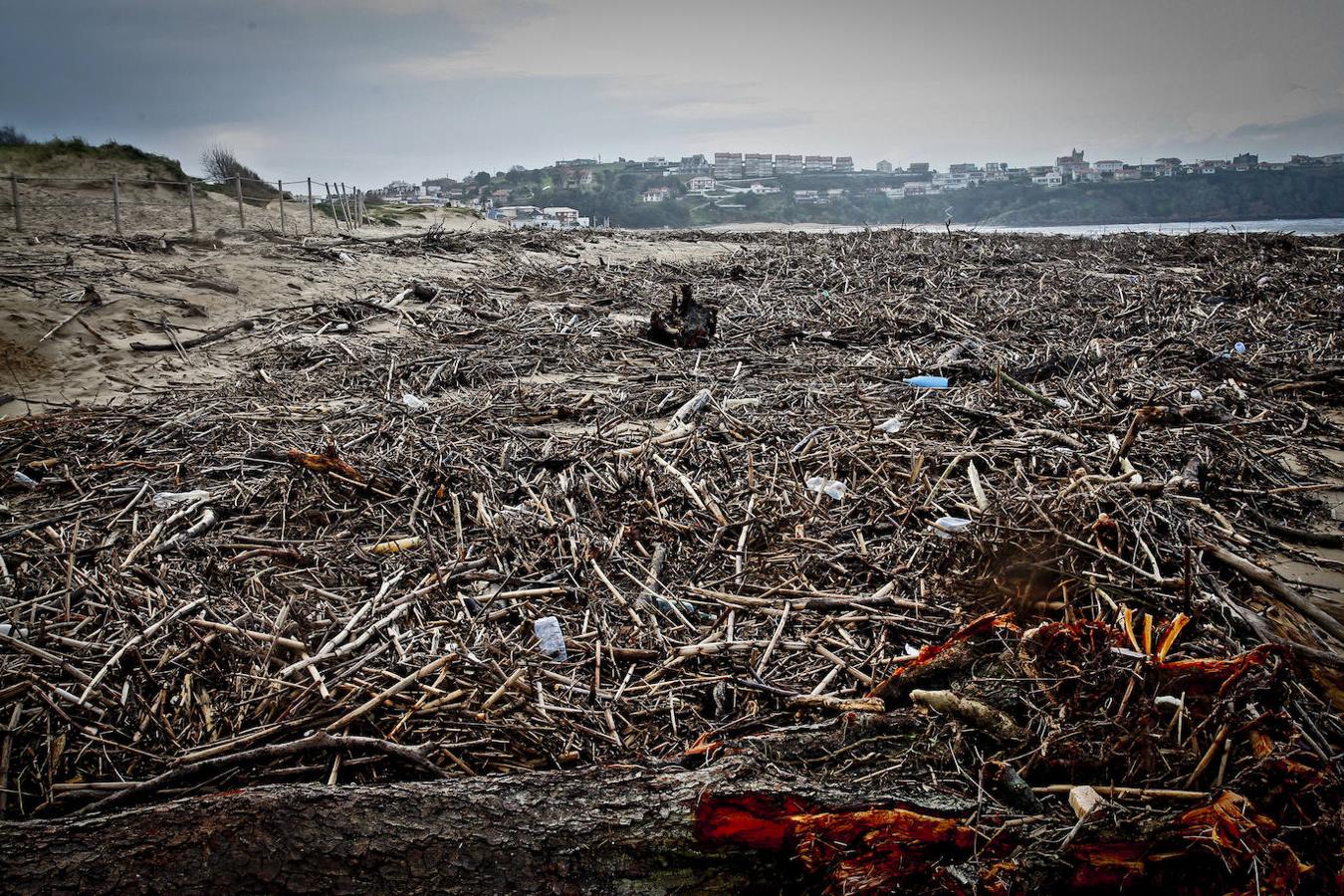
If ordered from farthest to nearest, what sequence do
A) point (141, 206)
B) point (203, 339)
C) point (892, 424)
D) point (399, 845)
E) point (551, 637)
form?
point (141, 206)
point (203, 339)
point (892, 424)
point (551, 637)
point (399, 845)

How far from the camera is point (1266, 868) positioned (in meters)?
1.52

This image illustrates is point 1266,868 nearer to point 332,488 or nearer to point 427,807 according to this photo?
point 427,807

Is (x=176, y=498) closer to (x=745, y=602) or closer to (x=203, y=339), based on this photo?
(x=745, y=602)

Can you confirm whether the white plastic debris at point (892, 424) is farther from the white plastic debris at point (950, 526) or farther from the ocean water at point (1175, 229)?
the ocean water at point (1175, 229)

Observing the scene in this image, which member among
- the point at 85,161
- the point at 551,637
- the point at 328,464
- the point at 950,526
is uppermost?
the point at 85,161

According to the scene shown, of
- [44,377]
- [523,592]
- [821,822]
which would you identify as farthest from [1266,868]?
[44,377]

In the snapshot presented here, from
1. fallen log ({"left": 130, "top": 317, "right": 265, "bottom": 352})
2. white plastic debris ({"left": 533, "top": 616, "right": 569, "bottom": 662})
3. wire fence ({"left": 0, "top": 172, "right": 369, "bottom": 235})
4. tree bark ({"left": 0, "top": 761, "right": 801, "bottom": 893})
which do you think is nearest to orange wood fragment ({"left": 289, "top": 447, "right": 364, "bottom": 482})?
white plastic debris ({"left": 533, "top": 616, "right": 569, "bottom": 662})

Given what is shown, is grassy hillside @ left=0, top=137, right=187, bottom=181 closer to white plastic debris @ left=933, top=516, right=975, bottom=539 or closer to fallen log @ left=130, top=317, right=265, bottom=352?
fallen log @ left=130, top=317, right=265, bottom=352

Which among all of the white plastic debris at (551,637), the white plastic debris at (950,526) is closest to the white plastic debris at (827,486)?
the white plastic debris at (950,526)

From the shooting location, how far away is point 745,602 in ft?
10.1

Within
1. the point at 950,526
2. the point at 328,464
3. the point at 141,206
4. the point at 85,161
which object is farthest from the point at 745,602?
the point at 85,161

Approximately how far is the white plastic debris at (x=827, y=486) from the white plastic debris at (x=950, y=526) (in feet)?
1.78

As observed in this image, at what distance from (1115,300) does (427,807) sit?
10482mm

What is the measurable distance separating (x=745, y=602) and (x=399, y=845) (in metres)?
1.77
